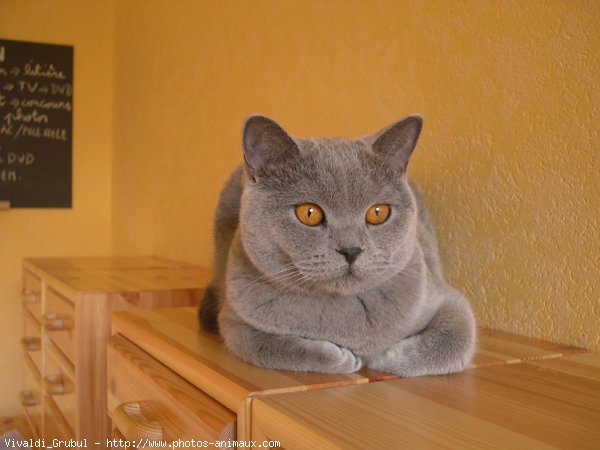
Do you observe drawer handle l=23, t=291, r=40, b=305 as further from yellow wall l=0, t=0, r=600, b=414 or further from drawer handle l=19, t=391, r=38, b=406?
yellow wall l=0, t=0, r=600, b=414

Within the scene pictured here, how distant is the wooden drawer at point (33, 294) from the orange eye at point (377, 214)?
1.47 meters

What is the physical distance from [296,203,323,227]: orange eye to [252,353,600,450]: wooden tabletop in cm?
22

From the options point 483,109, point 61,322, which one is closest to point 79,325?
point 61,322

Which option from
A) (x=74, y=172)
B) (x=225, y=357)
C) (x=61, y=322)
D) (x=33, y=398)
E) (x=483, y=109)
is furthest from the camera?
(x=74, y=172)

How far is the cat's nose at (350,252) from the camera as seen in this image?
775mm

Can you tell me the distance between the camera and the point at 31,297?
2115mm

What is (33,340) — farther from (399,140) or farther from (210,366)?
(399,140)

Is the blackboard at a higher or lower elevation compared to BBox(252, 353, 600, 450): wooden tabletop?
higher

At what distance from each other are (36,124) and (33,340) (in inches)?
52.7

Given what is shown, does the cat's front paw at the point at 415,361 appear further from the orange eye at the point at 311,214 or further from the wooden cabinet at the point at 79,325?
the wooden cabinet at the point at 79,325

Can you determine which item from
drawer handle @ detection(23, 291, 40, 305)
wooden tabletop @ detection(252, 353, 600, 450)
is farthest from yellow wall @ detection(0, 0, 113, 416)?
wooden tabletop @ detection(252, 353, 600, 450)

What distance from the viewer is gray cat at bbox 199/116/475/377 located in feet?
2.60

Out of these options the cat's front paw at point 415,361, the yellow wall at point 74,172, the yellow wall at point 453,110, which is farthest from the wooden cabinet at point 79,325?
the yellow wall at point 74,172

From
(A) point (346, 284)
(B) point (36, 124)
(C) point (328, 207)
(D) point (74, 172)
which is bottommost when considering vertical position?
(A) point (346, 284)
